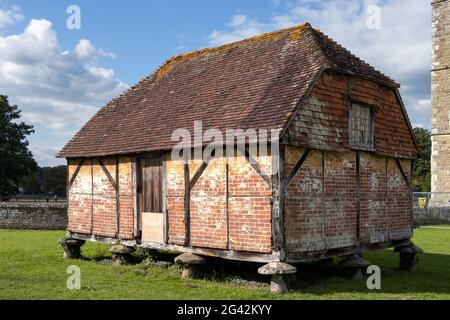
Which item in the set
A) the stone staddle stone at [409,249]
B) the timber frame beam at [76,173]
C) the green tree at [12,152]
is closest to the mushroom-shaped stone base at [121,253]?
the timber frame beam at [76,173]

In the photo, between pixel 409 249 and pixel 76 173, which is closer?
pixel 409 249

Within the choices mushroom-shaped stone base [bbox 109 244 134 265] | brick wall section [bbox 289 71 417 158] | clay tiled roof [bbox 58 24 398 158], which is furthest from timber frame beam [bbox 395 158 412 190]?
mushroom-shaped stone base [bbox 109 244 134 265]

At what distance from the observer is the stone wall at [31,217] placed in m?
27.7

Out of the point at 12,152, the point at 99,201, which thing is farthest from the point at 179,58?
the point at 12,152

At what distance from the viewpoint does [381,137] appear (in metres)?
13.5

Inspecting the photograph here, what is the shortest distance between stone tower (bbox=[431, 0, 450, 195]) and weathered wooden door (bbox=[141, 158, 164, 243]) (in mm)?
24539

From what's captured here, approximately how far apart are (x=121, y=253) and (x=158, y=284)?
3053 mm

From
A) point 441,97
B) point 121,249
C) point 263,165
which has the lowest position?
point 121,249

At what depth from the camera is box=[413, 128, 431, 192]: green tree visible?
57.5 metres

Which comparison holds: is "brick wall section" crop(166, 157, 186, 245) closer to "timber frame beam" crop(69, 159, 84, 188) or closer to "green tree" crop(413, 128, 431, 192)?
"timber frame beam" crop(69, 159, 84, 188)

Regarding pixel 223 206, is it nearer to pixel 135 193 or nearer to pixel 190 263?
pixel 190 263

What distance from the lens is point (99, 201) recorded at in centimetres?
1508

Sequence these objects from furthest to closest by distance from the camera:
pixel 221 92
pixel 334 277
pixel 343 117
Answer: pixel 221 92 < pixel 334 277 < pixel 343 117

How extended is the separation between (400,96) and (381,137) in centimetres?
164
